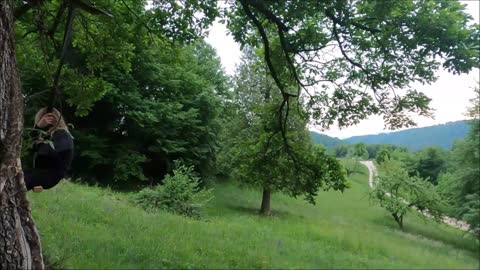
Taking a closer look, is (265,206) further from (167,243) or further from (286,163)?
(286,163)

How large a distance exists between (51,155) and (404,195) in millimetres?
31851

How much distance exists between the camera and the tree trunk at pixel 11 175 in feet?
6.85

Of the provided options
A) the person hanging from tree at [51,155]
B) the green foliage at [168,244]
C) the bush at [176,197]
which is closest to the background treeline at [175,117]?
the green foliage at [168,244]

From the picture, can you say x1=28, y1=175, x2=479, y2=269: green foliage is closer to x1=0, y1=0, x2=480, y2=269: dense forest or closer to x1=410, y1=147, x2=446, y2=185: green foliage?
x1=0, y1=0, x2=480, y2=269: dense forest

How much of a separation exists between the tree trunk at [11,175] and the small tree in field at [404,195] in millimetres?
30974

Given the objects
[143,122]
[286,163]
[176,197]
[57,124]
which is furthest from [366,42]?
[143,122]

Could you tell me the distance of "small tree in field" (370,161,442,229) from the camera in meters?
29.9

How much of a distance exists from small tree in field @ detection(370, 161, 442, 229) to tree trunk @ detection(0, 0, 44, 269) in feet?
102

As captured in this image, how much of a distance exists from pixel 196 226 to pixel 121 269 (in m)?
4.99

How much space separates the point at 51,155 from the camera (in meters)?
3.04

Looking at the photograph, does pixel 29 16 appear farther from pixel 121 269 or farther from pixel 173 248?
pixel 173 248

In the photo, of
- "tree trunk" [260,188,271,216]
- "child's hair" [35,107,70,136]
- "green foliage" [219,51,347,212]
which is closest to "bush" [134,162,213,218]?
"green foliage" [219,51,347,212]

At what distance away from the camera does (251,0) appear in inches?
240

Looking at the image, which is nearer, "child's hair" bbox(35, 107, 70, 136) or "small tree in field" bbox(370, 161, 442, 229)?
"child's hair" bbox(35, 107, 70, 136)
